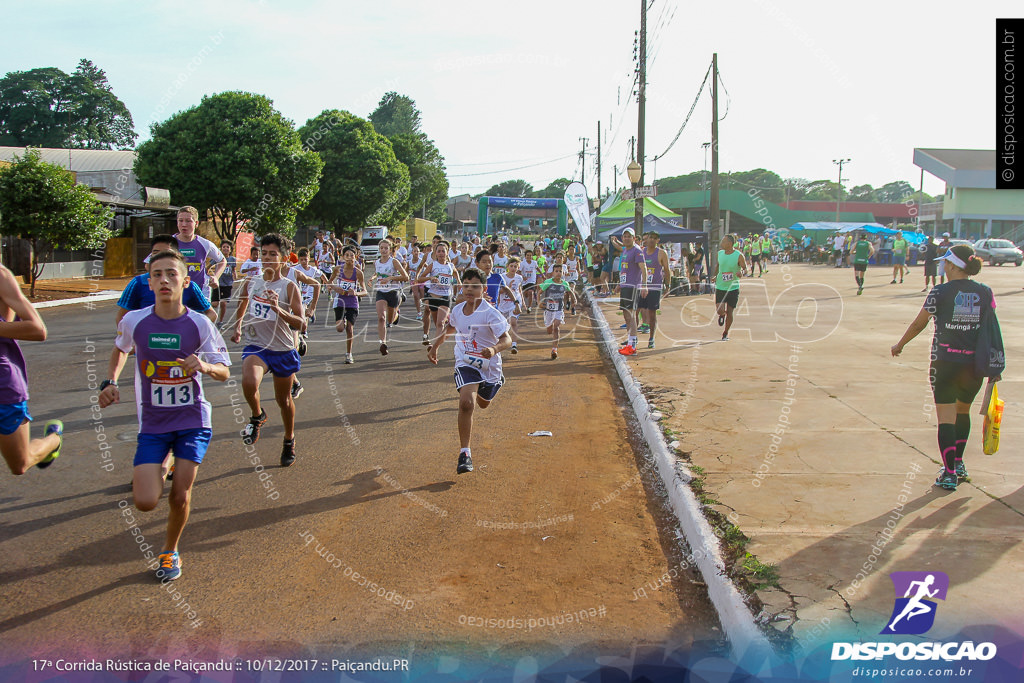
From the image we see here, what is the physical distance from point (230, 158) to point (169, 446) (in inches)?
1053

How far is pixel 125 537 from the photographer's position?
15.1 feet

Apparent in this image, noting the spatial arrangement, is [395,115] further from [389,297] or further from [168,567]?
[168,567]

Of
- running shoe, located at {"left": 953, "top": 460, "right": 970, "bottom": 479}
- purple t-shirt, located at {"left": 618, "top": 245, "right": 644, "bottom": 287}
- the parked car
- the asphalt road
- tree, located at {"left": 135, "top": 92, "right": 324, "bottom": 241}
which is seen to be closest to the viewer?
the asphalt road

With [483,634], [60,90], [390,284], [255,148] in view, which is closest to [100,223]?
[255,148]

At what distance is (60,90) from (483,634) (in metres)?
68.2

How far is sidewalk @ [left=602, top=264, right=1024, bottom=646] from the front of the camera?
3.67 metres

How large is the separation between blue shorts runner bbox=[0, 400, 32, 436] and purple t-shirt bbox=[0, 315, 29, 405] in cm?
3

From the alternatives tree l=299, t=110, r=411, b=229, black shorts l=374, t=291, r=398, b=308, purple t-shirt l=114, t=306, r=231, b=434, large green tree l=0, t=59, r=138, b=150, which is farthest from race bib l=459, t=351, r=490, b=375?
large green tree l=0, t=59, r=138, b=150

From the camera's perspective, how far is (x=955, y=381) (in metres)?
5.36

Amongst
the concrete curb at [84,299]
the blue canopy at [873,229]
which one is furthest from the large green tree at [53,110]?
the blue canopy at [873,229]

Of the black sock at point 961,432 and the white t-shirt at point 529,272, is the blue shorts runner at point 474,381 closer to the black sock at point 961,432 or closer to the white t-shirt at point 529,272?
the black sock at point 961,432

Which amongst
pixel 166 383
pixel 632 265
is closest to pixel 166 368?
pixel 166 383

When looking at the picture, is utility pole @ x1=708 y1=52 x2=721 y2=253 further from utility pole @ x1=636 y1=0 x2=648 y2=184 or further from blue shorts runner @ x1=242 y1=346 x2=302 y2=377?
blue shorts runner @ x1=242 y1=346 x2=302 y2=377

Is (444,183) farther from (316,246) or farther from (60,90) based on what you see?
(316,246)
